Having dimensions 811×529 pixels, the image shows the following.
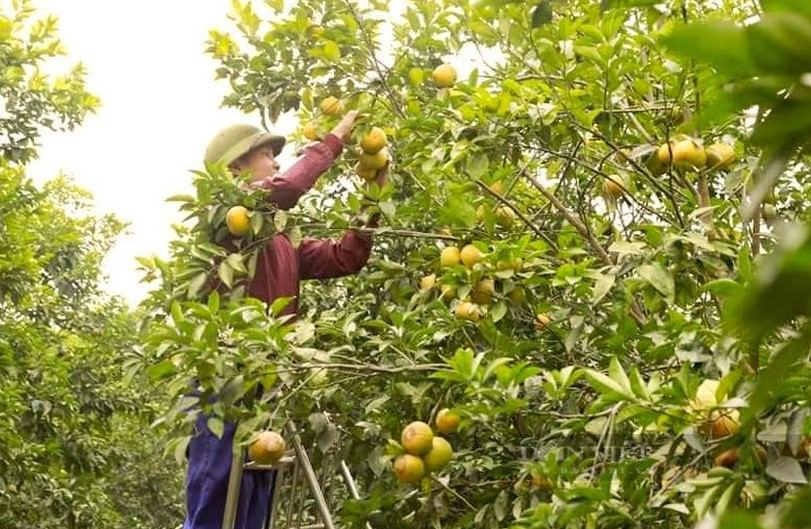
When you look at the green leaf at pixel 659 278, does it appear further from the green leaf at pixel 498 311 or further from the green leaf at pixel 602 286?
the green leaf at pixel 498 311

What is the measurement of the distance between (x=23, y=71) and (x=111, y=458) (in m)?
2.43

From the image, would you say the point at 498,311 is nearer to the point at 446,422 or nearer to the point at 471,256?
the point at 471,256

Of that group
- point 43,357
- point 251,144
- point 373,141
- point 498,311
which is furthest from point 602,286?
point 43,357

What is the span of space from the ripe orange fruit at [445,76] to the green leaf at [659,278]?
4.17 feet

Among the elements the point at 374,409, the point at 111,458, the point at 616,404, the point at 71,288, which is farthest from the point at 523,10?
the point at 71,288

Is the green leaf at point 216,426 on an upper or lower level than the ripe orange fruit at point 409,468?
upper

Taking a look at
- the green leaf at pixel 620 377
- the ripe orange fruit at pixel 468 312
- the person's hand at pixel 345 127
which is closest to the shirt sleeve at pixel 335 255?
the person's hand at pixel 345 127

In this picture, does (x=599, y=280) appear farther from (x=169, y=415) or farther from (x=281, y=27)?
(x=281, y=27)

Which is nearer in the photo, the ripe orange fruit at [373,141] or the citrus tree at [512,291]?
the citrus tree at [512,291]

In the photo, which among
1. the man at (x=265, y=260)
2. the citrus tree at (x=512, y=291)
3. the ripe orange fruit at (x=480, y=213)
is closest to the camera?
the citrus tree at (x=512, y=291)

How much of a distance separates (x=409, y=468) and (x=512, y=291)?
0.54m

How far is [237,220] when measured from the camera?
255 centimetres

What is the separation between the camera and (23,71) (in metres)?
5.71

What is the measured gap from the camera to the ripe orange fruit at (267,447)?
228 centimetres
